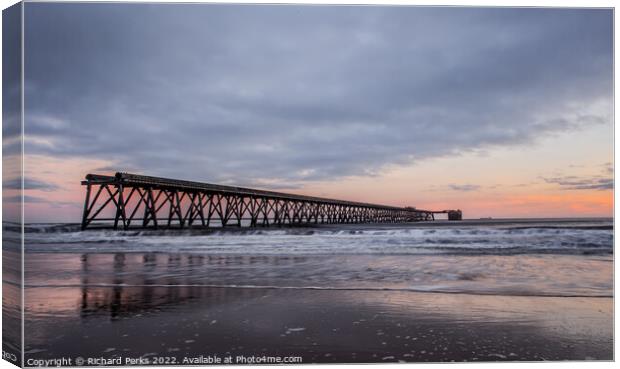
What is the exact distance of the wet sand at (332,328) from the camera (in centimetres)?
373

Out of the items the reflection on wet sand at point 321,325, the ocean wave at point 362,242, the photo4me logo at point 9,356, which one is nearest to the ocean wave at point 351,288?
the reflection on wet sand at point 321,325

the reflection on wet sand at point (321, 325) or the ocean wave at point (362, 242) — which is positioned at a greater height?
the ocean wave at point (362, 242)

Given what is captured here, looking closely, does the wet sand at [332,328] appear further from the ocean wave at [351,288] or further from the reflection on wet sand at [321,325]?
the ocean wave at [351,288]

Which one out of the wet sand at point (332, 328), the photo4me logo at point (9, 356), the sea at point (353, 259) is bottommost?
Answer: the photo4me logo at point (9, 356)

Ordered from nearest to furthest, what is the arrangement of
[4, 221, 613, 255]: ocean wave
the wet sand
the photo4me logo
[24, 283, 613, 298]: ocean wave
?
the wet sand → the photo4me logo → [24, 283, 613, 298]: ocean wave → [4, 221, 613, 255]: ocean wave

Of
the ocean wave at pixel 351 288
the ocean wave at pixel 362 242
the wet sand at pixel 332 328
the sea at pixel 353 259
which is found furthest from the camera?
the ocean wave at pixel 362 242

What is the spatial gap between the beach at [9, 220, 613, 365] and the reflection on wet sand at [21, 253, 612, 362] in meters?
0.01

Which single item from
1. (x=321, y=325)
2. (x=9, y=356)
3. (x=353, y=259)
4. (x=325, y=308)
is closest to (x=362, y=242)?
(x=353, y=259)

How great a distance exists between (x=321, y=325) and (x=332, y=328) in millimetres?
109

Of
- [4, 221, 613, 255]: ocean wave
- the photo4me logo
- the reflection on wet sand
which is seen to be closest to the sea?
[4, 221, 613, 255]: ocean wave

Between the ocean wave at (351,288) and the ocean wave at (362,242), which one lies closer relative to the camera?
the ocean wave at (351,288)

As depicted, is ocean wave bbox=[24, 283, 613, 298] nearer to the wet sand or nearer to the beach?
the beach

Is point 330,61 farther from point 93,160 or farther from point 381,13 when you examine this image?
point 93,160

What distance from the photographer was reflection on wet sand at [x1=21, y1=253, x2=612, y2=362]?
12.3 ft
